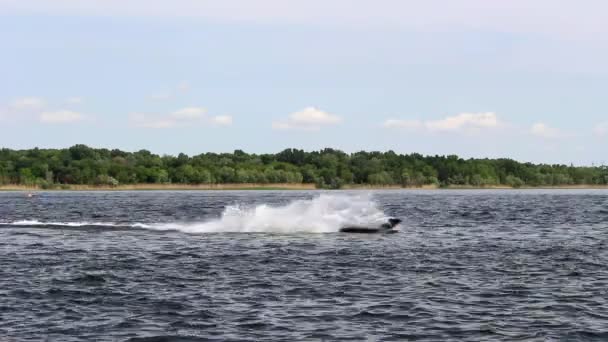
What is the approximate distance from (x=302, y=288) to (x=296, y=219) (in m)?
25.8

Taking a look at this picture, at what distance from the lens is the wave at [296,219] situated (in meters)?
54.1

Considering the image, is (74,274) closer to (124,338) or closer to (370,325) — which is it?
(124,338)

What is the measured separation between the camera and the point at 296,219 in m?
54.9

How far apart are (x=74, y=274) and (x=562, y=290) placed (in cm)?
1726

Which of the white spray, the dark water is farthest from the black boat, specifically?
the dark water

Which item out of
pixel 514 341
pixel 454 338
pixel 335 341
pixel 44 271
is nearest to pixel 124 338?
pixel 335 341

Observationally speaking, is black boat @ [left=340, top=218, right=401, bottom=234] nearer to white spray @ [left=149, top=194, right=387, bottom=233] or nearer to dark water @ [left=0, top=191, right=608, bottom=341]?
white spray @ [left=149, top=194, right=387, bottom=233]

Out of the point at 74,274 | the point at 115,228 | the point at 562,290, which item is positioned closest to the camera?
the point at 562,290

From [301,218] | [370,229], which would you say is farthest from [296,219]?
[370,229]

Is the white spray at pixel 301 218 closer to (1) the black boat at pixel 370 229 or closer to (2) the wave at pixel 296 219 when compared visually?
(2) the wave at pixel 296 219

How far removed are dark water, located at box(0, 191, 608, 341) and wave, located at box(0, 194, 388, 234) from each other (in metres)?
4.14

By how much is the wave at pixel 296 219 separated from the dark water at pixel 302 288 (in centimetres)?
414

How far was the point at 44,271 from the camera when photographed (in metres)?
34.2

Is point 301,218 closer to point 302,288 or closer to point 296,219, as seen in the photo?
point 296,219
